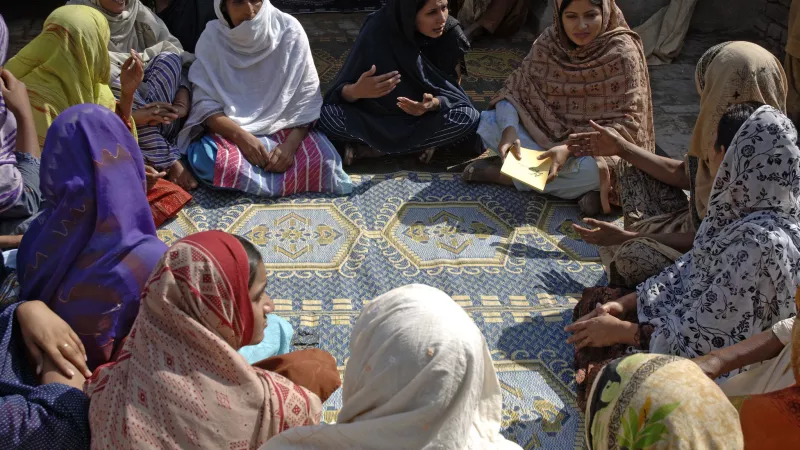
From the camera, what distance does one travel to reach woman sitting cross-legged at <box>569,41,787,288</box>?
2.89 m

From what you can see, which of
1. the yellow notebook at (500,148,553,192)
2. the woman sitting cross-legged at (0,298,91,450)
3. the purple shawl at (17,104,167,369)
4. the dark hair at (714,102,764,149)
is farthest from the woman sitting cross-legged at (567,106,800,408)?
the woman sitting cross-legged at (0,298,91,450)

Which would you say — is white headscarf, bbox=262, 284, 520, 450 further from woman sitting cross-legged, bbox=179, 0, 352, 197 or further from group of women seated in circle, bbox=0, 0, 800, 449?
woman sitting cross-legged, bbox=179, 0, 352, 197

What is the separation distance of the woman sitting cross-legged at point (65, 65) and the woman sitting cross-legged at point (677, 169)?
216cm

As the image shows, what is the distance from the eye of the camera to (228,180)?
412 centimetres

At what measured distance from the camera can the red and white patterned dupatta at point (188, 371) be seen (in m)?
1.81

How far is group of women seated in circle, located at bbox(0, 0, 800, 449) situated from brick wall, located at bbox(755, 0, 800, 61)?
2788mm

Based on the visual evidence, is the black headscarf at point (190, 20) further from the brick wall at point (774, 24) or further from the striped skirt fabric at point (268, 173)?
the brick wall at point (774, 24)

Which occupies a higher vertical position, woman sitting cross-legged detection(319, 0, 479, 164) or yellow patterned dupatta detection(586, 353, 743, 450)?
yellow patterned dupatta detection(586, 353, 743, 450)

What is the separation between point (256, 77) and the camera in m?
4.44

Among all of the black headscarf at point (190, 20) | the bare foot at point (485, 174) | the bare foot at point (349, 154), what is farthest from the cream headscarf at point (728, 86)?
the black headscarf at point (190, 20)

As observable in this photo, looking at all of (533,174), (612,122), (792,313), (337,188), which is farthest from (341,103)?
(792,313)

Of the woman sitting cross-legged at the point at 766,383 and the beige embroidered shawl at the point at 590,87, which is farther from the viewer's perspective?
the beige embroidered shawl at the point at 590,87

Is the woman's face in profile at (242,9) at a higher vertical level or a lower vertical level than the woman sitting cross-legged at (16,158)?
higher

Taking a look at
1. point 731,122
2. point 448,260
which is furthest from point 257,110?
point 731,122
